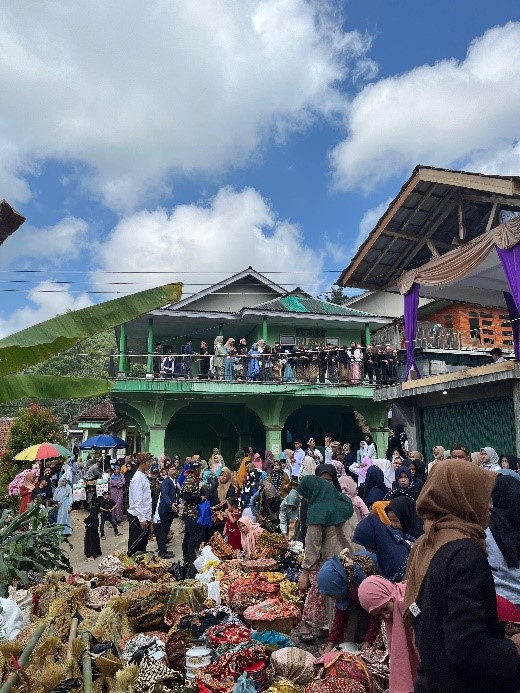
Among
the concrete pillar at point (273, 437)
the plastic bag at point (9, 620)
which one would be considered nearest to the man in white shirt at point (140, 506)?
the plastic bag at point (9, 620)

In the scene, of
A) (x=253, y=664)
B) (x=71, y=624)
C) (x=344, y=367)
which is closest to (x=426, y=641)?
(x=253, y=664)

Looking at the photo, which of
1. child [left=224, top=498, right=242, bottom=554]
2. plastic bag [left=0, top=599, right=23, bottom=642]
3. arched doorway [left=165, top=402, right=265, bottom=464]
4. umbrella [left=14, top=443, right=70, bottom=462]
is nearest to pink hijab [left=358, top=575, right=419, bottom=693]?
plastic bag [left=0, top=599, right=23, bottom=642]

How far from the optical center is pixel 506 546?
15.4 feet

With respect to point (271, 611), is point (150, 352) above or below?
above

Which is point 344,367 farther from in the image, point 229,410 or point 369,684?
point 369,684

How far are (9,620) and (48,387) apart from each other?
217 centimetres

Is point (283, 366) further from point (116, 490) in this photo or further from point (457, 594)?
point (457, 594)

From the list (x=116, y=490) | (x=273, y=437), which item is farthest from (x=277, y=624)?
(x=273, y=437)

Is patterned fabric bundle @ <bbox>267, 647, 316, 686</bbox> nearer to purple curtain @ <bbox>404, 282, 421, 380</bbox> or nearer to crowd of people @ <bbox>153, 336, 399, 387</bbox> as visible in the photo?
purple curtain @ <bbox>404, 282, 421, 380</bbox>

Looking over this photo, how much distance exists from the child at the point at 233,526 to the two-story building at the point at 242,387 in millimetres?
9842

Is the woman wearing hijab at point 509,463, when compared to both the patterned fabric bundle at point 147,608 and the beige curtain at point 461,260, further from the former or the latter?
the patterned fabric bundle at point 147,608

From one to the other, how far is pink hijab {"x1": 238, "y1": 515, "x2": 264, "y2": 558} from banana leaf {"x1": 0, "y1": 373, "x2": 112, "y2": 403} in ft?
15.2

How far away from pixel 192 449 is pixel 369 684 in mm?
20069

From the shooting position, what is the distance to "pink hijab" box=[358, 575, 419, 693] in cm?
295
